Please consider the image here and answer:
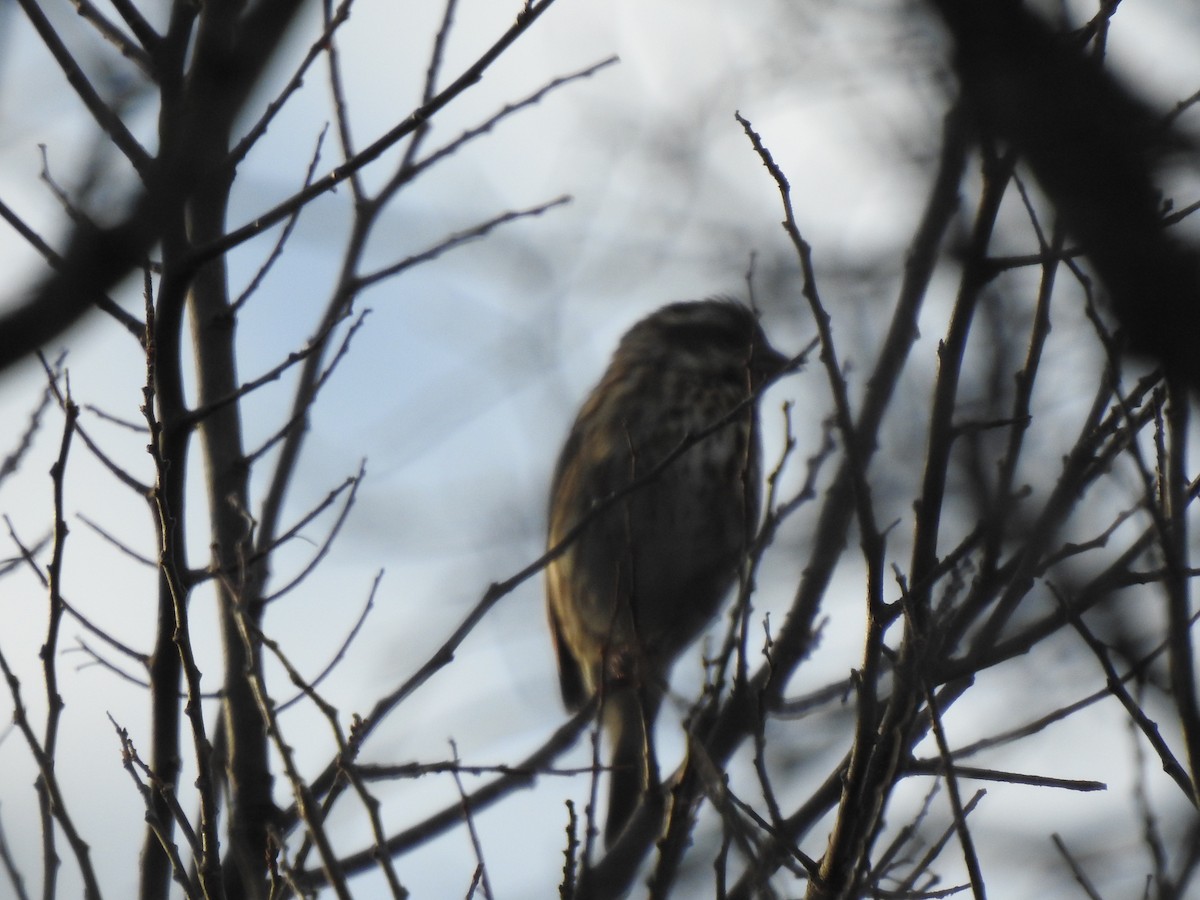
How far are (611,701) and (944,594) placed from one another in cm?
333

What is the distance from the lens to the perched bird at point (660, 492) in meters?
6.84

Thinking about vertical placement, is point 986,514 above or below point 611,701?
below

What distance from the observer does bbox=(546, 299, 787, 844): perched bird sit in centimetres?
684

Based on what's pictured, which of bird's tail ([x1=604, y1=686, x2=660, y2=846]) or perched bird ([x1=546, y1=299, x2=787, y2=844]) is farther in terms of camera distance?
perched bird ([x1=546, y1=299, x2=787, y2=844])

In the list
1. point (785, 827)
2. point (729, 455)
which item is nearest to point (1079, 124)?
point (785, 827)

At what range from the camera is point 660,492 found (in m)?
6.87

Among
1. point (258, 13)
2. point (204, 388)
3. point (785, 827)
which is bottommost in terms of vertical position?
point (785, 827)

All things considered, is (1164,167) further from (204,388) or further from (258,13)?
(204,388)

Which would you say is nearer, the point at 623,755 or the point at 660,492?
the point at 623,755

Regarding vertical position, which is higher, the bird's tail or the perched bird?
the perched bird

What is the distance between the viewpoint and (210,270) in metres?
4.38

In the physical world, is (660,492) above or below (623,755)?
above

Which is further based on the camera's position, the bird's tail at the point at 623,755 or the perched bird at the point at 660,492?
the perched bird at the point at 660,492

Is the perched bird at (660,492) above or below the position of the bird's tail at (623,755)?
above
